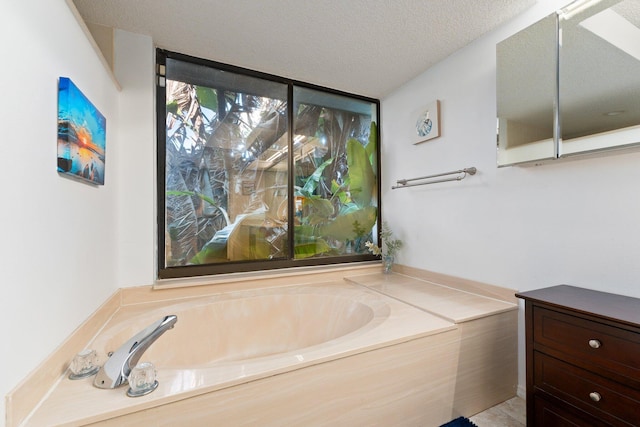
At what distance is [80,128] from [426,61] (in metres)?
2.14

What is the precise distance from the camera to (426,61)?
2.09 m

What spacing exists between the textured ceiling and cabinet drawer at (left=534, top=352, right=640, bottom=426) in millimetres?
1783

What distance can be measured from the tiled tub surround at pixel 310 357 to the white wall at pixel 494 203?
265 millimetres

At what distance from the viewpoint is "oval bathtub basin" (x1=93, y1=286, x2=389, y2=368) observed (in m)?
1.63

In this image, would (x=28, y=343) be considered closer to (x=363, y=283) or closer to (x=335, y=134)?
(x=363, y=283)

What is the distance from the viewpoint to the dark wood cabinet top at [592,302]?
1.00 metres

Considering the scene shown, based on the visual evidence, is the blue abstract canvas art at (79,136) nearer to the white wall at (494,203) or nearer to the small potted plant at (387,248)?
the small potted plant at (387,248)

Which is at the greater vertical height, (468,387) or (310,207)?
(310,207)

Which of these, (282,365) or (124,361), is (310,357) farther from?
(124,361)

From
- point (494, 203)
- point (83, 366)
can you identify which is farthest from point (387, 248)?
point (83, 366)

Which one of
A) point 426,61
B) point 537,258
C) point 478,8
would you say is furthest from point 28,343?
point 426,61

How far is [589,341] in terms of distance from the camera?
1054mm

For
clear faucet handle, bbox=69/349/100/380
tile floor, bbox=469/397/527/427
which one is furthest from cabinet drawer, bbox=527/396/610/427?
clear faucet handle, bbox=69/349/100/380

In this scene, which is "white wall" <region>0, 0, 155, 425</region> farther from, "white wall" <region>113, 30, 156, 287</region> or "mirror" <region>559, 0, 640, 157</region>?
"mirror" <region>559, 0, 640, 157</region>
